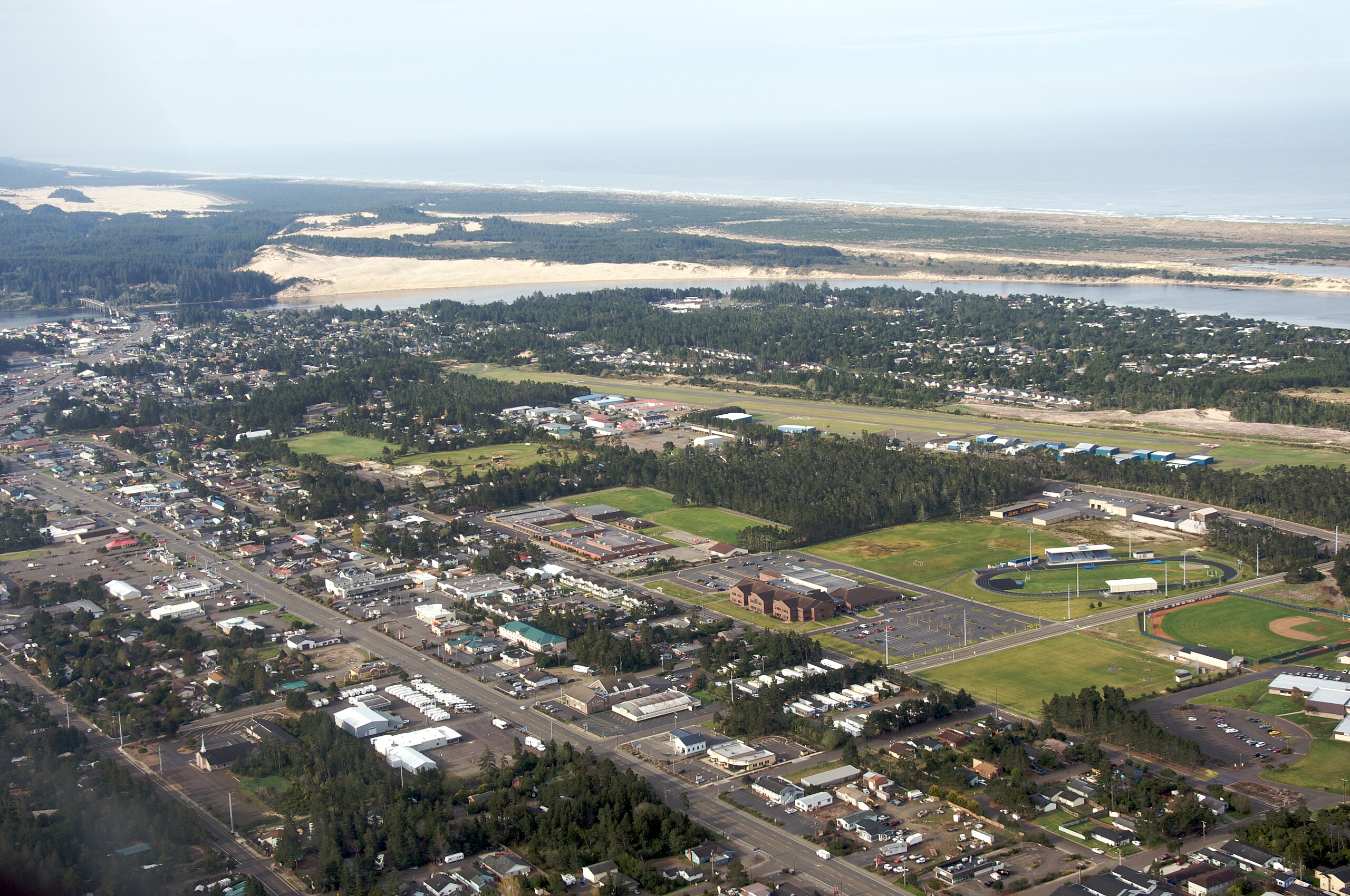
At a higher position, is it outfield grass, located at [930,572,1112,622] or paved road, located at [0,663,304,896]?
outfield grass, located at [930,572,1112,622]

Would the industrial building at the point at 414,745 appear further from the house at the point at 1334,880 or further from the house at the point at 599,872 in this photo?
the house at the point at 1334,880

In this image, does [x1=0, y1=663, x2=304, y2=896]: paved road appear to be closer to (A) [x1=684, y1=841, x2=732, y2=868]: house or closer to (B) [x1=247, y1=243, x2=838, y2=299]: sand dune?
(A) [x1=684, y1=841, x2=732, y2=868]: house

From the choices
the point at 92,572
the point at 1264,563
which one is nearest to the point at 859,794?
Result: the point at 1264,563

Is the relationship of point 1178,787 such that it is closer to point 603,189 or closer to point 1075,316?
point 1075,316

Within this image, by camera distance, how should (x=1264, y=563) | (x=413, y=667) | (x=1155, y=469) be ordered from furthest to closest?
1. (x=1155, y=469)
2. (x=1264, y=563)
3. (x=413, y=667)

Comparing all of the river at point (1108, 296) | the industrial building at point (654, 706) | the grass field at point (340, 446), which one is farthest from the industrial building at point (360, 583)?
the river at point (1108, 296)

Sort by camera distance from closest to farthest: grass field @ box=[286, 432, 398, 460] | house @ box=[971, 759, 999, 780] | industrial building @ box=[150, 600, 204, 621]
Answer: house @ box=[971, 759, 999, 780], industrial building @ box=[150, 600, 204, 621], grass field @ box=[286, 432, 398, 460]

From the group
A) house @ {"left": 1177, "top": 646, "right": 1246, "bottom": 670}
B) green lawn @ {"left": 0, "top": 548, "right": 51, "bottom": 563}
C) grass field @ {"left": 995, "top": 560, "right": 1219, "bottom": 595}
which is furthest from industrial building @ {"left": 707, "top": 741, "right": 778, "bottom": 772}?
green lawn @ {"left": 0, "top": 548, "right": 51, "bottom": 563}
